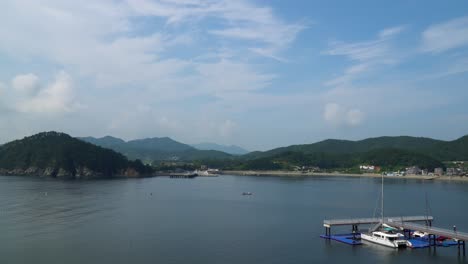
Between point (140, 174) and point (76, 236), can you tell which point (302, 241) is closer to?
point (76, 236)

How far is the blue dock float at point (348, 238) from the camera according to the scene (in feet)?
106

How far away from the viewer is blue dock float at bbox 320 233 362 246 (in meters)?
32.2

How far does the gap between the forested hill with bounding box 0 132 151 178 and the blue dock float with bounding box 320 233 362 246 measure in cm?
9361

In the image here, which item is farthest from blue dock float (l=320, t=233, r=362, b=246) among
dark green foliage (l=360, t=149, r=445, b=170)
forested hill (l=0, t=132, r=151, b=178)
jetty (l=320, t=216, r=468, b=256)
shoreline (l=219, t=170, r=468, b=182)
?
dark green foliage (l=360, t=149, r=445, b=170)

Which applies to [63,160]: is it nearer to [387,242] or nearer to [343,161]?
[343,161]

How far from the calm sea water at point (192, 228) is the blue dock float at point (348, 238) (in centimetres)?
80

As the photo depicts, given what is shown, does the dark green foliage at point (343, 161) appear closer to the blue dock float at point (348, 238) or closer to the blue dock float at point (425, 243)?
the blue dock float at point (425, 243)

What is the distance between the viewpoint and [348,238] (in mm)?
33375

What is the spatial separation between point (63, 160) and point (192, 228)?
89294mm

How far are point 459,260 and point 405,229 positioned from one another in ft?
22.3

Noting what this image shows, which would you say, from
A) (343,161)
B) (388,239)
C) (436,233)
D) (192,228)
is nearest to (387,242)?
(388,239)

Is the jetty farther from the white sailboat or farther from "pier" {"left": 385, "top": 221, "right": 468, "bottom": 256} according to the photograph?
the white sailboat

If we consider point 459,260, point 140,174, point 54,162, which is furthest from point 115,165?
point 459,260

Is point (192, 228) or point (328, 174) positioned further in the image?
point (328, 174)
